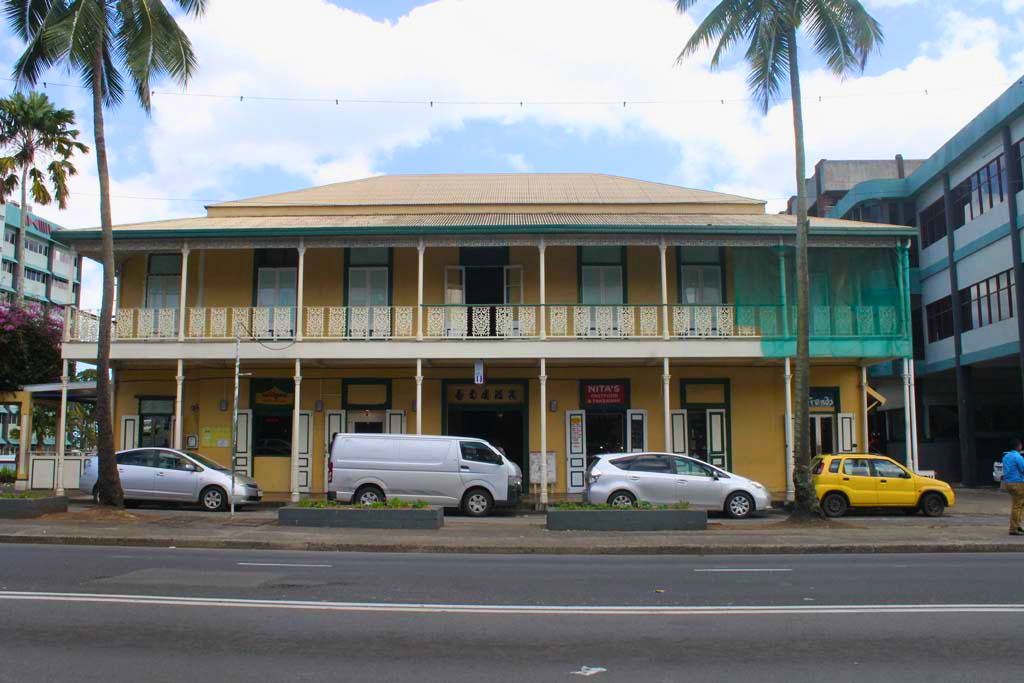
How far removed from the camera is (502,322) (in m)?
21.7

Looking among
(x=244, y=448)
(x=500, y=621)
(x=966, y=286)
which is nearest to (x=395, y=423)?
(x=244, y=448)

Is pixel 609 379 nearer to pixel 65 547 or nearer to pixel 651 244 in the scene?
pixel 651 244

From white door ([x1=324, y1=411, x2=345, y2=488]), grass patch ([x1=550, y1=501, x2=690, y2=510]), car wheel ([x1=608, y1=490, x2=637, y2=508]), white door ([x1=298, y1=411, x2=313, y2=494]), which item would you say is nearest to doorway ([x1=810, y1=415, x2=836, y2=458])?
car wheel ([x1=608, y1=490, x2=637, y2=508])

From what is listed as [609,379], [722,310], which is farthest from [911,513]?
[609,379]

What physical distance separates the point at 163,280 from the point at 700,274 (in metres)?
14.6

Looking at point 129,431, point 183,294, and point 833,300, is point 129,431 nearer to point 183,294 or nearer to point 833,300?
point 183,294

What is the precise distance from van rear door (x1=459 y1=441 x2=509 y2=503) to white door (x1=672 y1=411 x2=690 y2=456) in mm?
6381

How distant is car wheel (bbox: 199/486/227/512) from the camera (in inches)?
737

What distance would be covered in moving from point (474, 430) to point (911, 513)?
35.8ft

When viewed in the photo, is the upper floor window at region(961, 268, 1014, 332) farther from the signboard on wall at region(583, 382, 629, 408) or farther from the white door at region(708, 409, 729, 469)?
the signboard on wall at region(583, 382, 629, 408)

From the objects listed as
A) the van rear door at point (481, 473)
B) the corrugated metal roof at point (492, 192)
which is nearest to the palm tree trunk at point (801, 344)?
the van rear door at point (481, 473)

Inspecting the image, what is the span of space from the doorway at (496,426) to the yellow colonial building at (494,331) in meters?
0.04

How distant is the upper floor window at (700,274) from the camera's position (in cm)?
2339

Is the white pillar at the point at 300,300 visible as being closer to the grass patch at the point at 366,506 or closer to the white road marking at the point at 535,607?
the grass patch at the point at 366,506
